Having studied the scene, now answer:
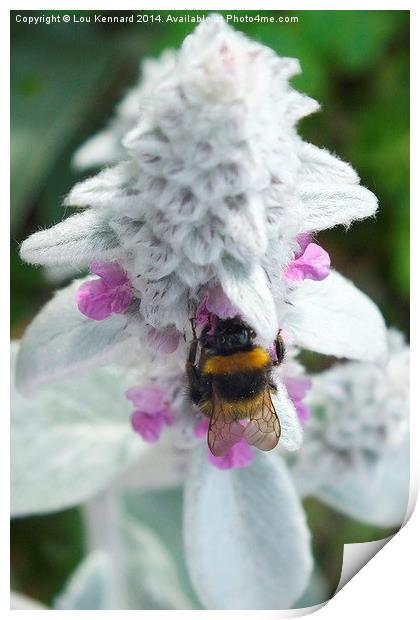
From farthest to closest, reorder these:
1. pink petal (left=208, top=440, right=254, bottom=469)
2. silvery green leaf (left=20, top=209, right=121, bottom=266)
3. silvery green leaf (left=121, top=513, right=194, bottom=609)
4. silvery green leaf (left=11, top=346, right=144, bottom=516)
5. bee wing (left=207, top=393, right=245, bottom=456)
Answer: silvery green leaf (left=121, top=513, right=194, bottom=609)
silvery green leaf (left=11, top=346, right=144, bottom=516)
pink petal (left=208, top=440, right=254, bottom=469)
bee wing (left=207, top=393, right=245, bottom=456)
silvery green leaf (left=20, top=209, right=121, bottom=266)

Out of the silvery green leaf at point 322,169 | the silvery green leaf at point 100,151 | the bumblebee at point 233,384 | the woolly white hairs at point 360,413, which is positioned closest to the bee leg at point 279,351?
the bumblebee at point 233,384

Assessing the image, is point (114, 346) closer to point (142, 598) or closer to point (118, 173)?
point (118, 173)

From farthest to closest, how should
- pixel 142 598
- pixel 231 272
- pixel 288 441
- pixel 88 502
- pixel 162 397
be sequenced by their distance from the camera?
pixel 88 502 → pixel 142 598 → pixel 162 397 → pixel 288 441 → pixel 231 272

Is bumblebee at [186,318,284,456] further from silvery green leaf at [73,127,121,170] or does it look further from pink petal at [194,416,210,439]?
silvery green leaf at [73,127,121,170]

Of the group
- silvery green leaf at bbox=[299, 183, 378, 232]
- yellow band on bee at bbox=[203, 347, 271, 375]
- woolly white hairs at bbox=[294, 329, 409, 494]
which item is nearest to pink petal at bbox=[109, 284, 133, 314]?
yellow band on bee at bbox=[203, 347, 271, 375]

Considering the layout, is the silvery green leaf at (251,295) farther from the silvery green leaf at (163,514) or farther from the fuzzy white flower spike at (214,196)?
the silvery green leaf at (163,514)

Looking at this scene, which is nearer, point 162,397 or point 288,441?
point 288,441
